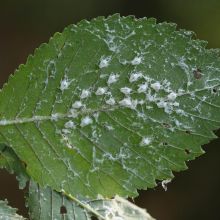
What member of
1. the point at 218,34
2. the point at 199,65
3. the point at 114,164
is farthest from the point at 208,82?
the point at 218,34

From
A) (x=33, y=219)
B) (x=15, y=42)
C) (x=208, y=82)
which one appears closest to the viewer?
(x=208, y=82)

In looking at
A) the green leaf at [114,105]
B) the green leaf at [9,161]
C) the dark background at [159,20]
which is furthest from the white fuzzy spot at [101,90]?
the dark background at [159,20]

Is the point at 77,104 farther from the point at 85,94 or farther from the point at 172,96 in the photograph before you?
the point at 172,96

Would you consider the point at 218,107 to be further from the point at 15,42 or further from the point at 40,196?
the point at 15,42

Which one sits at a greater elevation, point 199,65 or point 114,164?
point 199,65

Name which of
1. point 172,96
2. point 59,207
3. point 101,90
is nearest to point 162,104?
point 172,96

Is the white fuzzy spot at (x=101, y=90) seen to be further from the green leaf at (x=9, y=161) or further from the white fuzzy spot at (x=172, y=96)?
the green leaf at (x=9, y=161)
